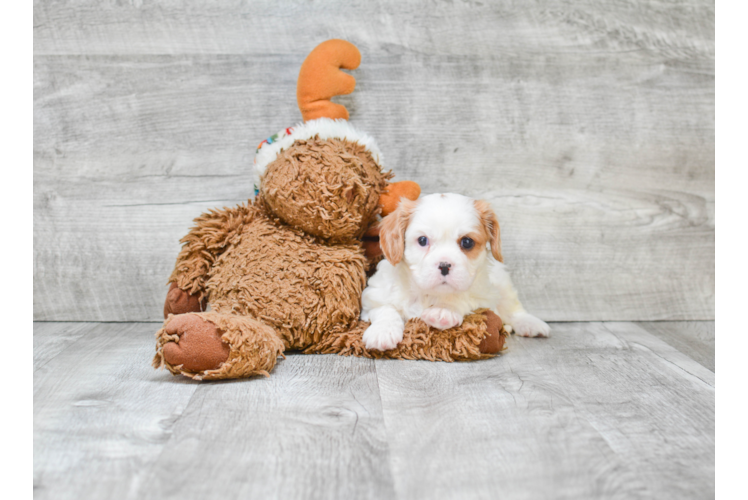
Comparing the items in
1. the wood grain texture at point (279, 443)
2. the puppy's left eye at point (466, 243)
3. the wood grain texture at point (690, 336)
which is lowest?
the wood grain texture at point (690, 336)

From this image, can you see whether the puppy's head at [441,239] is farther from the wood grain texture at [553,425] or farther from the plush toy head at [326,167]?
the wood grain texture at [553,425]

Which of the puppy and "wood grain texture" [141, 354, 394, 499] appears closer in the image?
"wood grain texture" [141, 354, 394, 499]

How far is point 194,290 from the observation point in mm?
1676

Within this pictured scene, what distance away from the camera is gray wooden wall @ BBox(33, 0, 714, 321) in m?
1.94

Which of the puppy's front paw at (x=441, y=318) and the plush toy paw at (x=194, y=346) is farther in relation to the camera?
the puppy's front paw at (x=441, y=318)

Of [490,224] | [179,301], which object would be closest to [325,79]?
[490,224]

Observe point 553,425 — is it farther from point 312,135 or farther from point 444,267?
point 312,135

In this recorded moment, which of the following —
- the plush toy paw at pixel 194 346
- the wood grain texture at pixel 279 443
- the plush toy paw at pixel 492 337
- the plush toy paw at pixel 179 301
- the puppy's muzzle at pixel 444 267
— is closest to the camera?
the wood grain texture at pixel 279 443

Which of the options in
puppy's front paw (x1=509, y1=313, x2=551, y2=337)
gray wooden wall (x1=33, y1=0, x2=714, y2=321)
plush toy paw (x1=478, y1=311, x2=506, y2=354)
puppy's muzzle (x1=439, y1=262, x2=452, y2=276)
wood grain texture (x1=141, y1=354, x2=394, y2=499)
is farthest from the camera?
gray wooden wall (x1=33, y1=0, x2=714, y2=321)

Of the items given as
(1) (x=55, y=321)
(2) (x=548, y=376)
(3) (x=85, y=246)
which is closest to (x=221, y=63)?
(3) (x=85, y=246)

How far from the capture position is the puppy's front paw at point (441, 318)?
1.53m

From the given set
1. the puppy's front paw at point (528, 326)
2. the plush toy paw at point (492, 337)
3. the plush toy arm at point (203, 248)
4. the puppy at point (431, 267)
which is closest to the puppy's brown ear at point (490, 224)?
the puppy at point (431, 267)

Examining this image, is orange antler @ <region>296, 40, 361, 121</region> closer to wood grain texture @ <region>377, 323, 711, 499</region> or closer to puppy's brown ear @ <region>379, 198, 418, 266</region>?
puppy's brown ear @ <region>379, 198, 418, 266</region>

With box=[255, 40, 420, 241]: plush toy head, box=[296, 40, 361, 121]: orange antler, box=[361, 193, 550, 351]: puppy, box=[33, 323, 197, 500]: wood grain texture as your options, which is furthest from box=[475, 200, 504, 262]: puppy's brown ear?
box=[33, 323, 197, 500]: wood grain texture
